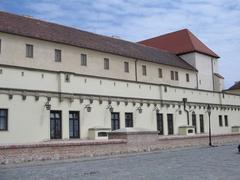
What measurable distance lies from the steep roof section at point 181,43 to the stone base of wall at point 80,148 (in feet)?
67.2

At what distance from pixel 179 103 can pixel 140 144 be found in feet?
44.5

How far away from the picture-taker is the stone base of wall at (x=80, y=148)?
59.5 ft

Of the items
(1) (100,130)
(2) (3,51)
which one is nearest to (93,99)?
(1) (100,130)

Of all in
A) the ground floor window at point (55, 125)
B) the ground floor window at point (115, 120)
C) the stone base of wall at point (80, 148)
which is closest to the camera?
the stone base of wall at point (80, 148)

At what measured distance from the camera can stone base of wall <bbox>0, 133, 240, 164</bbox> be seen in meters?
18.1

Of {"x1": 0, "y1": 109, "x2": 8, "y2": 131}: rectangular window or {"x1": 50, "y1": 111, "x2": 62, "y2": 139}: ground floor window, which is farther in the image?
{"x1": 50, "y1": 111, "x2": 62, "y2": 139}: ground floor window

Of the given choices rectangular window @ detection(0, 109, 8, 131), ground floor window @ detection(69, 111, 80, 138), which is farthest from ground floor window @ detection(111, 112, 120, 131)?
rectangular window @ detection(0, 109, 8, 131)

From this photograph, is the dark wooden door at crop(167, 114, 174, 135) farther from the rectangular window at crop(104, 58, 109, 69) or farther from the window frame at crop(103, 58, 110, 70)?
the rectangular window at crop(104, 58, 109, 69)

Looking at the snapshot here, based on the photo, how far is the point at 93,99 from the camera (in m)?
28.8

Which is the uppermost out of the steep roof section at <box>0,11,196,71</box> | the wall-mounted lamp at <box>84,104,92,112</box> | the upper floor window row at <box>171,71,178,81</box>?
the steep roof section at <box>0,11,196,71</box>

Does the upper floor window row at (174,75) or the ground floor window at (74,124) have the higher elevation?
the upper floor window row at (174,75)

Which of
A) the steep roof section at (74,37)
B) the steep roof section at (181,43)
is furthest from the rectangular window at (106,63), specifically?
the steep roof section at (181,43)

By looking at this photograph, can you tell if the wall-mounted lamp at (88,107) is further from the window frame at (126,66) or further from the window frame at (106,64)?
the window frame at (126,66)

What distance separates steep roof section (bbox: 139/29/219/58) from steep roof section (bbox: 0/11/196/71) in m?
5.04
